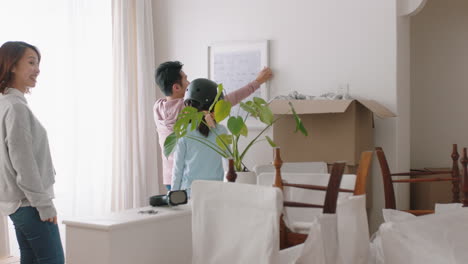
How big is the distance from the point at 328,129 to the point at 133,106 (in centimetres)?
165

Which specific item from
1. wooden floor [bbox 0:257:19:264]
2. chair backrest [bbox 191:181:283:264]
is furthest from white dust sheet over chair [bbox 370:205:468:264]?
wooden floor [bbox 0:257:19:264]

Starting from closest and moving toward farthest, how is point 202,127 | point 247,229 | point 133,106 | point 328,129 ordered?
1. point 247,229
2. point 202,127
3. point 328,129
4. point 133,106

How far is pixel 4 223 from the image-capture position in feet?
11.9

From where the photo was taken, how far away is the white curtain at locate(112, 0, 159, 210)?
4.30 m

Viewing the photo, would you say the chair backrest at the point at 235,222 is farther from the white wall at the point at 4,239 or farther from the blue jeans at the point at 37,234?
the white wall at the point at 4,239

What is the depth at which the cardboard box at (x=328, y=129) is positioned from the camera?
3.44m

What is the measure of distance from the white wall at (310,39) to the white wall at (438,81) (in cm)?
121

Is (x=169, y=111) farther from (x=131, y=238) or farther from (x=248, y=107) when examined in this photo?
(x=131, y=238)

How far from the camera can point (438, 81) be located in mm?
4805

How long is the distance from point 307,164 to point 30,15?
2140 mm

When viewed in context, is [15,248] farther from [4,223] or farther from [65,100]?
[65,100]

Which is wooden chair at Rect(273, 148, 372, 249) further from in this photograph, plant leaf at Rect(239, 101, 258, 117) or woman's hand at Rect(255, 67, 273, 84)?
woman's hand at Rect(255, 67, 273, 84)

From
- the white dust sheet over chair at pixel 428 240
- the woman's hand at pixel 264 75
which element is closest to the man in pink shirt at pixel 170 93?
the woman's hand at pixel 264 75

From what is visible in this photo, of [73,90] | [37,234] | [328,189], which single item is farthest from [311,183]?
[73,90]
